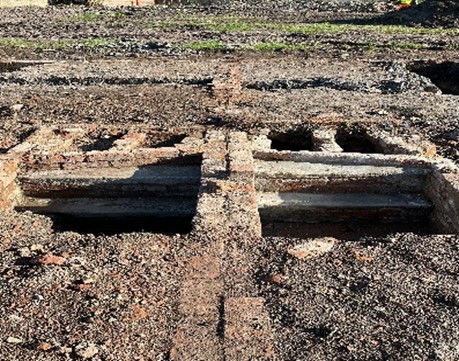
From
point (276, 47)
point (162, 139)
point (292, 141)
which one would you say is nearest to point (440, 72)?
point (276, 47)

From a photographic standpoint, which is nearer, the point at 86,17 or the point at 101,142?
→ the point at 101,142

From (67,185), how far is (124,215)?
0.65m

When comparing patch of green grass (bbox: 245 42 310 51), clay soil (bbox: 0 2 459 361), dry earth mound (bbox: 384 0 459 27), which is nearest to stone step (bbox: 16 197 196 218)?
clay soil (bbox: 0 2 459 361)

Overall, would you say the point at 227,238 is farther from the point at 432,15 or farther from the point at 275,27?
the point at 432,15

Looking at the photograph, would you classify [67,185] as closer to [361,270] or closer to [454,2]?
[361,270]

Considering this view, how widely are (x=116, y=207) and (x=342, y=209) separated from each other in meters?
2.04

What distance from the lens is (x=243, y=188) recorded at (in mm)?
4617

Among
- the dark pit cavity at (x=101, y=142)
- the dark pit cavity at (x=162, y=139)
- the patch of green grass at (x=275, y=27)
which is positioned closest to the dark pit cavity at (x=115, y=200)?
the dark pit cavity at (x=101, y=142)

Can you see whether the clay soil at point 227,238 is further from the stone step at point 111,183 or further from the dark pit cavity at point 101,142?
the stone step at point 111,183

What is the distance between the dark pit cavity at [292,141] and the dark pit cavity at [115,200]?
1.74m

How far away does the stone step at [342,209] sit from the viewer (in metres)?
4.82

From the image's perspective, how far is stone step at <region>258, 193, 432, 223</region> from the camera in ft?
15.8

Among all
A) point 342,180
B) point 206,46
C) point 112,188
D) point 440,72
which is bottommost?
point 206,46

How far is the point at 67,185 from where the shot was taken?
519 centimetres
